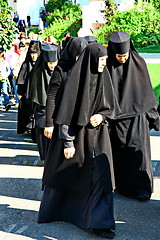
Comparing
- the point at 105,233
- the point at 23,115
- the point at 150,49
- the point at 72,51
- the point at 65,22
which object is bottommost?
the point at 65,22

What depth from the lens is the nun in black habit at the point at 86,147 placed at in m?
4.69

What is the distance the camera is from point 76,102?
187 inches

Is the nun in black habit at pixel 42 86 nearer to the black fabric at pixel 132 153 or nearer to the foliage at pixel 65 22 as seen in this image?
the black fabric at pixel 132 153

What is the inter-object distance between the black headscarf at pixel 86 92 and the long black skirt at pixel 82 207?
492 millimetres

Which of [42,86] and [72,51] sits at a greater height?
[72,51]

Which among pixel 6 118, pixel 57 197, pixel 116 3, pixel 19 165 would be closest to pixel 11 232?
pixel 57 197

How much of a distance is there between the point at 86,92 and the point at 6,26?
358cm

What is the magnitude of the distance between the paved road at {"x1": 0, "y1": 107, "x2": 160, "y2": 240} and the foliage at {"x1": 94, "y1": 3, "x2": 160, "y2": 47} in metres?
10.2

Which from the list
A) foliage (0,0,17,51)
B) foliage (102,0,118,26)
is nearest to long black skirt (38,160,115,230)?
foliage (0,0,17,51)

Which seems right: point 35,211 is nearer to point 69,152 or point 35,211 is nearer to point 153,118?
point 69,152

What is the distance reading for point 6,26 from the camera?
7.85 m

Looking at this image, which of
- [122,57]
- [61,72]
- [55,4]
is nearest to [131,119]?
[122,57]

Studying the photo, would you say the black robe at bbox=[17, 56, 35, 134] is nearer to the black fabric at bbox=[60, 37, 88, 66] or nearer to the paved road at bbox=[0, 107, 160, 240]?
the paved road at bbox=[0, 107, 160, 240]

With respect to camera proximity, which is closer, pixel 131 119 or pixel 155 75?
pixel 131 119
